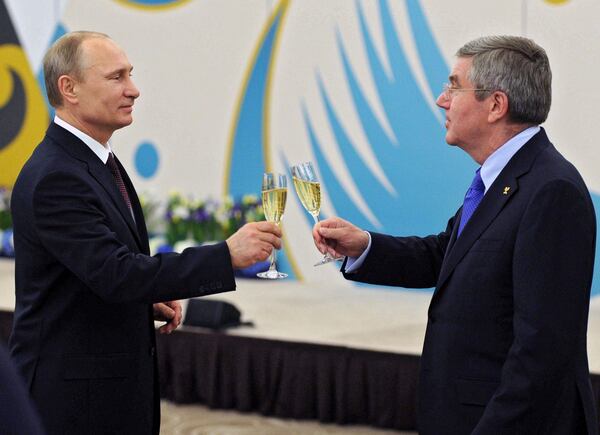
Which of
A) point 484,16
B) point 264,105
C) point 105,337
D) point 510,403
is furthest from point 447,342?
point 264,105

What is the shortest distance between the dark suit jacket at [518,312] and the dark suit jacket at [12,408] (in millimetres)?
1234

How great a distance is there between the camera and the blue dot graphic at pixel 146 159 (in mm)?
6961

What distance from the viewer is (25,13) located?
24.6 feet

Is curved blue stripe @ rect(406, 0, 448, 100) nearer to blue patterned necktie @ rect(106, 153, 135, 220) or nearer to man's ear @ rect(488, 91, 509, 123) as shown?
blue patterned necktie @ rect(106, 153, 135, 220)

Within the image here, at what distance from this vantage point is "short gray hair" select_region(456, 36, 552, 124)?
198 cm

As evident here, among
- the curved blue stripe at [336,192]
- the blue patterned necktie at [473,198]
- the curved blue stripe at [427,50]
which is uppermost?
the curved blue stripe at [427,50]

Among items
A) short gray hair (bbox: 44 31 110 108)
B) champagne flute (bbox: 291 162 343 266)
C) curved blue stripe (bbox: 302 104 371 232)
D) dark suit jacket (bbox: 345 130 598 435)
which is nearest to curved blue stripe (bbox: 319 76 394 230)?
curved blue stripe (bbox: 302 104 371 232)

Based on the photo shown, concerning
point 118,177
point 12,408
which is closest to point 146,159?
point 118,177

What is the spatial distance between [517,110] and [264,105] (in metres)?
4.56

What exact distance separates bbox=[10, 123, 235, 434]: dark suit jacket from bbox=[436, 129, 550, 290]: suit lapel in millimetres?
547

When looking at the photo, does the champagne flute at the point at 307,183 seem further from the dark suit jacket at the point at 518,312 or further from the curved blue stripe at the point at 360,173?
the curved blue stripe at the point at 360,173

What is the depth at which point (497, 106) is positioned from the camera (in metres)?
2.01

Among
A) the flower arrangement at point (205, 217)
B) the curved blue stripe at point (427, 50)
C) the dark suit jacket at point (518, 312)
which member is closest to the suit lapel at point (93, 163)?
the dark suit jacket at point (518, 312)

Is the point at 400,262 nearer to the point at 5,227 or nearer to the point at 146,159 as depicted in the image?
the point at 146,159
